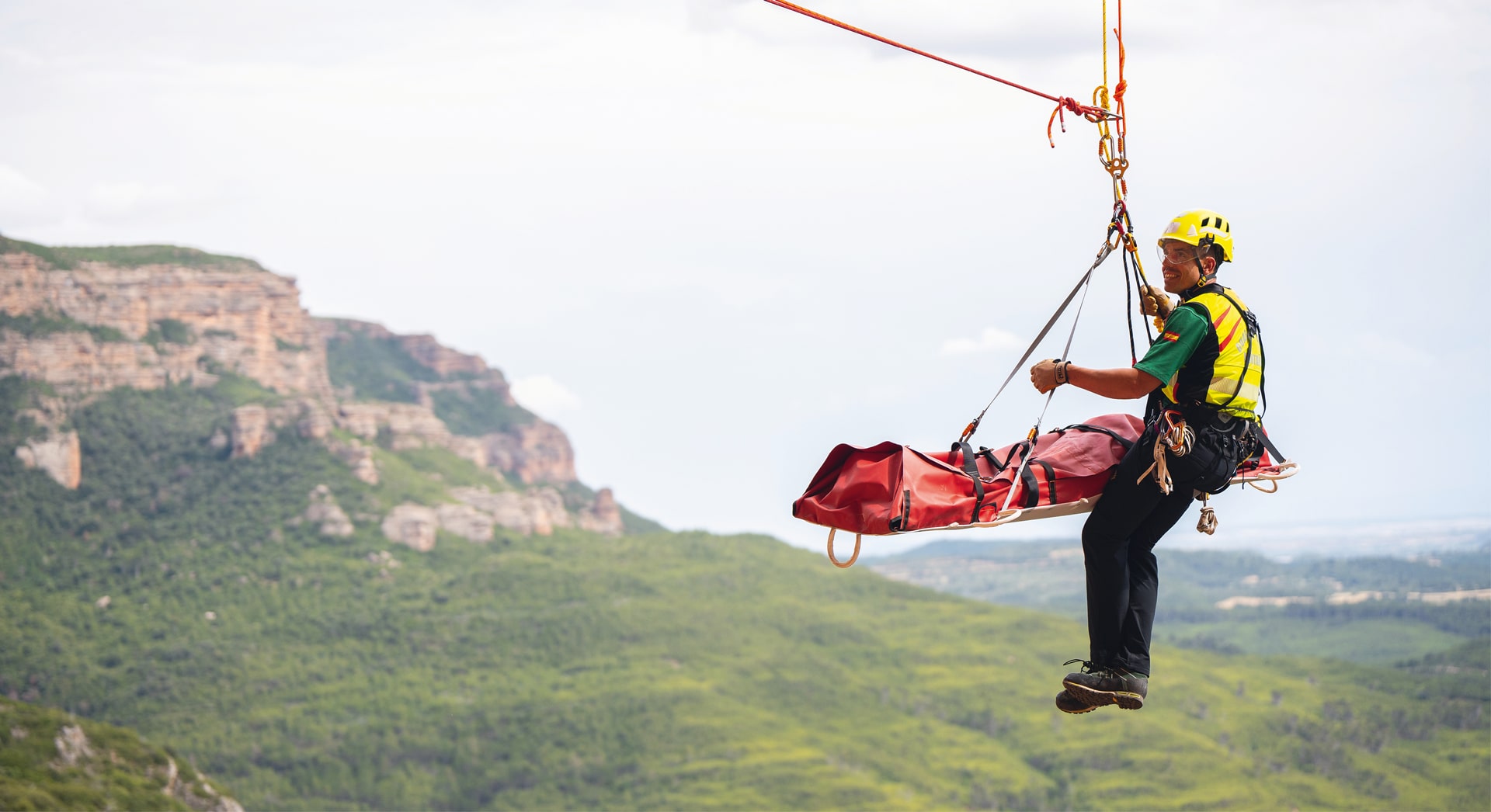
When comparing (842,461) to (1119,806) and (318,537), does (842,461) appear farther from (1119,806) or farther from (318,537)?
(318,537)

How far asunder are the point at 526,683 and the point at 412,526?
77.5 feet

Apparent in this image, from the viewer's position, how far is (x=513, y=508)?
19088cm

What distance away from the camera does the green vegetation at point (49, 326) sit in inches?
6033

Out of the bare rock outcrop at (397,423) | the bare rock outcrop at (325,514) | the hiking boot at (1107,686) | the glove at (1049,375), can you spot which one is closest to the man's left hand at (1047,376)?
the glove at (1049,375)

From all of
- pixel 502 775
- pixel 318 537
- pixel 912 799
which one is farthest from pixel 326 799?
pixel 912 799

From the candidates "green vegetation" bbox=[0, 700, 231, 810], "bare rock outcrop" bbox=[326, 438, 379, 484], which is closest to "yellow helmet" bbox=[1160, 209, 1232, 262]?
"green vegetation" bbox=[0, 700, 231, 810]

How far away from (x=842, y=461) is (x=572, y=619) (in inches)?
6700

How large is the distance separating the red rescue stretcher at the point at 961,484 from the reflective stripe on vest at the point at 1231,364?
0.72 m

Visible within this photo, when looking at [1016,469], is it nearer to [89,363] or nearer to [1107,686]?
[1107,686]

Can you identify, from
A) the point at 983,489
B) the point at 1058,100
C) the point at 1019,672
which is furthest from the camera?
the point at 1019,672

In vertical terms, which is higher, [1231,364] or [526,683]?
[1231,364]

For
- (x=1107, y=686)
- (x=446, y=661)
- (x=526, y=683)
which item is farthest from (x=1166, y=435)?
(x=446, y=661)

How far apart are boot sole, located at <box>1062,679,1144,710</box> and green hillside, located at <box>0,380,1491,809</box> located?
136m

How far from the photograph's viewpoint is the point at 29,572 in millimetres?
149875
